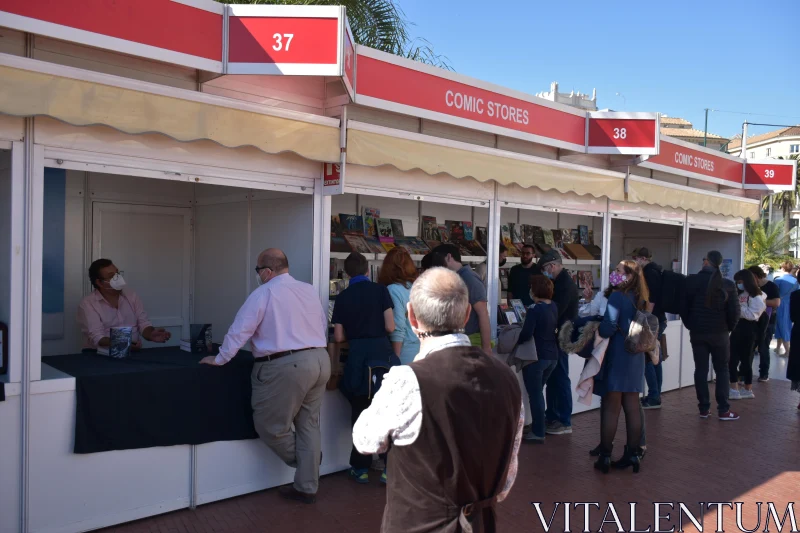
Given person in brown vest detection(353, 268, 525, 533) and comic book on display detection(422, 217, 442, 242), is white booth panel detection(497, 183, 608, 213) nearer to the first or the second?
comic book on display detection(422, 217, 442, 242)

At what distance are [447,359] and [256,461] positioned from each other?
294 cm

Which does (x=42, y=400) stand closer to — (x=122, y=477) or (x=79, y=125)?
(x=122, y=477)

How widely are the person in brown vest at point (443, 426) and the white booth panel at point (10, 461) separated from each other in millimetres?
2369

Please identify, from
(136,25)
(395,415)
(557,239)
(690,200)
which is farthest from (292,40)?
(690,200)

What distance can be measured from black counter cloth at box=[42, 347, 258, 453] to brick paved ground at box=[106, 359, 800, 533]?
511 mm

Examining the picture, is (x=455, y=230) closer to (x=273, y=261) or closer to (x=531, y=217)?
(x=531, y=217)

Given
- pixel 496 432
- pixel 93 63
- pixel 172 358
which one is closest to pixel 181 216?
pixel 172 358

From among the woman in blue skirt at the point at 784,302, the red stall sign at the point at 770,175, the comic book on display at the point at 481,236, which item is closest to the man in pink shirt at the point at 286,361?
the comic book on display at the point at 481,236

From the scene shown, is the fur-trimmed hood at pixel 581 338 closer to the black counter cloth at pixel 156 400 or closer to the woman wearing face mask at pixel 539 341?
the woman wearing face mask at pixel 539 341

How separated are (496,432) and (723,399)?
598 cm

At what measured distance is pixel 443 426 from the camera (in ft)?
6.67

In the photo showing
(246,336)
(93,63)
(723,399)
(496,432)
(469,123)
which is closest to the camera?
(496,432)

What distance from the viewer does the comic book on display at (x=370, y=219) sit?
6766 millimetres

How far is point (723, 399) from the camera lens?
23.6 feet
